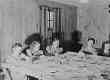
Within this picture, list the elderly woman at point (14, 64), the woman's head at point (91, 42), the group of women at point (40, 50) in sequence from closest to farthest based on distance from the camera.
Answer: the elderly woman at point (14, 64)
the group of women at point (40, 50)
the woman's head at point (91, 42)

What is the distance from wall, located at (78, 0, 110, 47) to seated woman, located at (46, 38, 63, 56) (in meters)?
0.43

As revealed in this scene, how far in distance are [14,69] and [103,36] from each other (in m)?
1.54

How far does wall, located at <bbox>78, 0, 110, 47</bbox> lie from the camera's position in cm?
268

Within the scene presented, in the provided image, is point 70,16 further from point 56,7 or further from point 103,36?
point 103,36

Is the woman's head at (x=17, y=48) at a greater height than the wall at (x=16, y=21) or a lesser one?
lesser

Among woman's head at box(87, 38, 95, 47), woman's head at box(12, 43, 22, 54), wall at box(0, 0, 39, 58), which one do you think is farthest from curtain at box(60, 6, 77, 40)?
woman's head at box(12, 43, 22, 54)

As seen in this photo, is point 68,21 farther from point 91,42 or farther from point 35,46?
point 35,46

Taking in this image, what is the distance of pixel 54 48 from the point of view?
274 cm

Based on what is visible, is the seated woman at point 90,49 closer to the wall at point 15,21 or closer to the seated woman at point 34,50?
the seated woman at point 34,50

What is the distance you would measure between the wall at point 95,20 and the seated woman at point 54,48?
0.43m

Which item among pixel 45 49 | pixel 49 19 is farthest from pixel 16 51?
pixel 49 19

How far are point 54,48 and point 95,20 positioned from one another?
0.79m

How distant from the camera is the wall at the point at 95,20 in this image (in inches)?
105

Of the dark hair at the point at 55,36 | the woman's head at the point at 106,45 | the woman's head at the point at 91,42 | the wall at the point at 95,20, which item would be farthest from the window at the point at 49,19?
the woman's head at the point at 106,45
